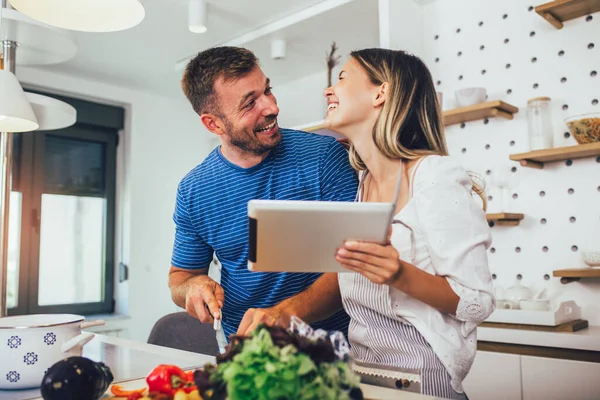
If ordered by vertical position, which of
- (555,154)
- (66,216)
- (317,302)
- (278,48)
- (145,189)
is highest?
(278,48)

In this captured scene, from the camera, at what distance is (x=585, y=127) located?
2.26 meters

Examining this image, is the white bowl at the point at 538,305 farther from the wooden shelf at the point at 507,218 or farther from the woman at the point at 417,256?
the woman at the point at 417,256

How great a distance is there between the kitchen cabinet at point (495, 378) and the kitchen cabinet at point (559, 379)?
34mm

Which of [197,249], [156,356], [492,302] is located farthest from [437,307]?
[197,249]

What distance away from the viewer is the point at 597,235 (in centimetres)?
235

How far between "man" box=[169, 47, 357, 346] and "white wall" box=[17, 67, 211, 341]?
275 cm

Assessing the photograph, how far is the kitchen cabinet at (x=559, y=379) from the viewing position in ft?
6.50

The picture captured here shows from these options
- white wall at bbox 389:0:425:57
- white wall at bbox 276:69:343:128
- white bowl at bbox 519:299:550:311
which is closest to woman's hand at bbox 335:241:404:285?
white bowl at bbox 519:299:550:311

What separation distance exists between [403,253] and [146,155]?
11.8ft

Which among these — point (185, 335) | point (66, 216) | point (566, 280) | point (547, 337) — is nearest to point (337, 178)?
point (185, 335)

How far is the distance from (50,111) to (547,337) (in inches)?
76.2

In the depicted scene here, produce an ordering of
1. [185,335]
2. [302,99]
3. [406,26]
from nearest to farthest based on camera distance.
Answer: [185,335] → [406,26] → [302,99]

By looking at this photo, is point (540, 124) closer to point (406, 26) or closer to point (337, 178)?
point (406, 26)

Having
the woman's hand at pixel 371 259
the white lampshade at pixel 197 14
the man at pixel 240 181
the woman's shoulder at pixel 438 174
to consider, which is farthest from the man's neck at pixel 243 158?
the white lampshade at pixel 197 14
